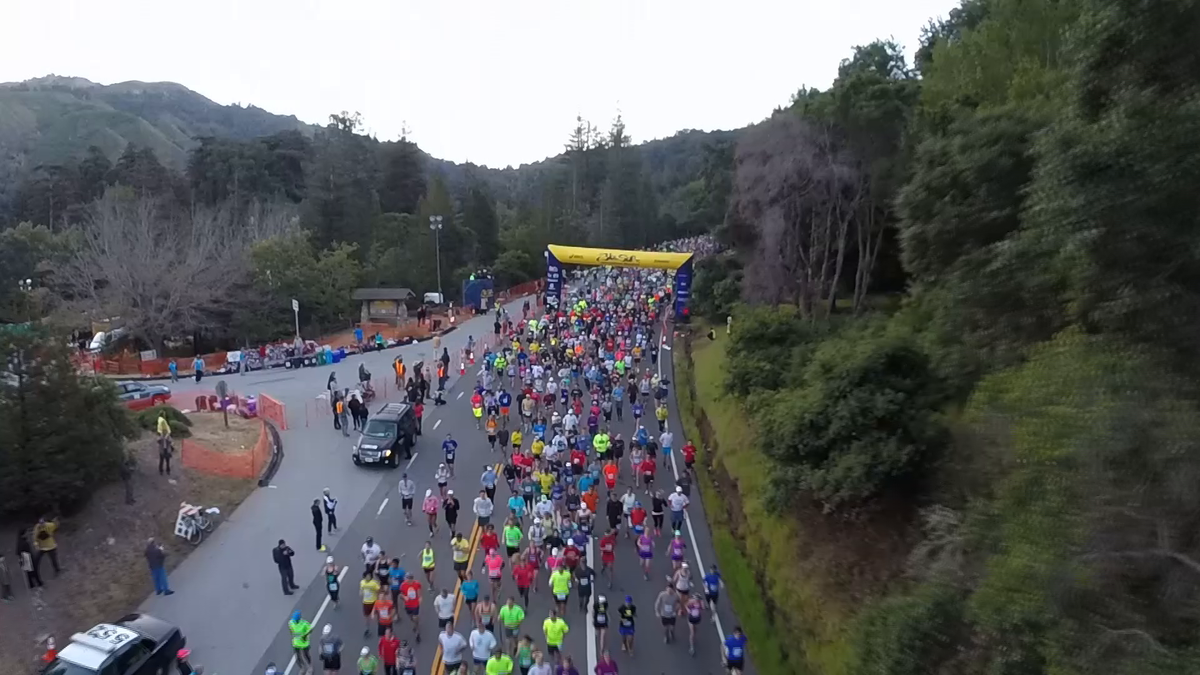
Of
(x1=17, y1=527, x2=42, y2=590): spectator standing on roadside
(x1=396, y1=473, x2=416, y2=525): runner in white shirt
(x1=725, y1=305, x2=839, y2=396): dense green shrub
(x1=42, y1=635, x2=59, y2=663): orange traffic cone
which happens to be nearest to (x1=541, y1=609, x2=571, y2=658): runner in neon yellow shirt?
(x1=396, y1=473, x2=416, y2=525): runner in white shirt

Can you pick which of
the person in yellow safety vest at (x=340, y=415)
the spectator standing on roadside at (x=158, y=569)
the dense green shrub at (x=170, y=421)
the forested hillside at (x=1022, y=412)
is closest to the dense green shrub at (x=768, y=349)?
the forested hillside at (x=1022, y=412)

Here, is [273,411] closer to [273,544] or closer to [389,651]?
[273,544]

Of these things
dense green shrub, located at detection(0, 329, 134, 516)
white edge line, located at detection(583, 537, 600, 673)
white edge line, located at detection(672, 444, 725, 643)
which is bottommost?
white edge line, located at detection(672, 444, 725, 643)

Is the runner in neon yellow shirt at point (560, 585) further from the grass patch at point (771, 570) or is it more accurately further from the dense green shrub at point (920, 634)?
the dense green shrub at point (920, 634)

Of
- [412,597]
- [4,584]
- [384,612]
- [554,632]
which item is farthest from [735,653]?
[4,584]

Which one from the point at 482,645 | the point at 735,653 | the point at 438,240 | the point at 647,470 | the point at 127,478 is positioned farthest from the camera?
the point at 438,240

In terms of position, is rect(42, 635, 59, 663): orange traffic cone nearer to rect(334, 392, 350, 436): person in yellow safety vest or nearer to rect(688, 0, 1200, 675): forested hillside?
rect(688, 0, 1200, 675): forested hillside
